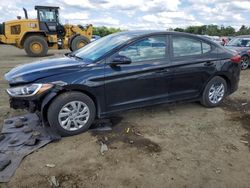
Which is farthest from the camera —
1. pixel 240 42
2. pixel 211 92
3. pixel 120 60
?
pixel 240 42

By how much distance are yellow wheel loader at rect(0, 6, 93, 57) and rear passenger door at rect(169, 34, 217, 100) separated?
11.7m

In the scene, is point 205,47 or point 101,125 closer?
point 101,125

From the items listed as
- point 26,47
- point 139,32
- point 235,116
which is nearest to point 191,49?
point 139,32

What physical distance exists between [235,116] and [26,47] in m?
13.6

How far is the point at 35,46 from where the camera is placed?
16.5 m

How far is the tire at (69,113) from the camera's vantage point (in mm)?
4395

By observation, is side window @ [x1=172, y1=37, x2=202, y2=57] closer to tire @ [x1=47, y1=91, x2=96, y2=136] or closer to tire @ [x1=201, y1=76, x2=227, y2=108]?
tire @ [x1=201, y1=76, x2=227, y2=108]

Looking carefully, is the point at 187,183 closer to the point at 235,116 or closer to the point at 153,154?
the point at 153,154

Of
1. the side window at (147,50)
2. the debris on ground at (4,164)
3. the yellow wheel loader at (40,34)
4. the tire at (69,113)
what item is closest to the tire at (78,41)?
the yellow wheel loader at (40,34)

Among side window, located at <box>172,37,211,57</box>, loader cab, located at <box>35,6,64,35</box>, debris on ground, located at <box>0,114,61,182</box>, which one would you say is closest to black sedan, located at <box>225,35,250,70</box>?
side window, located at <box>172,37,211,57</box>

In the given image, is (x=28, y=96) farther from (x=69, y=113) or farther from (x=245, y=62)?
(x=245, y=62)

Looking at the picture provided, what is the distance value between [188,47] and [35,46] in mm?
12714

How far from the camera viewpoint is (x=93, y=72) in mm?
4566

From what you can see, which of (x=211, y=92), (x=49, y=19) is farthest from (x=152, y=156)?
(x=49, y=19)
